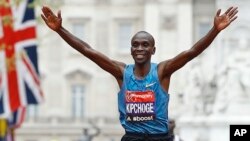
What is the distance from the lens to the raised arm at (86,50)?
45.4 ft

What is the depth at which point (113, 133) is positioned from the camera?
102 meters

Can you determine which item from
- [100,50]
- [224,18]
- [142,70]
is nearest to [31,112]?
[100,50]

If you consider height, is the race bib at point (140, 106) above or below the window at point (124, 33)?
below

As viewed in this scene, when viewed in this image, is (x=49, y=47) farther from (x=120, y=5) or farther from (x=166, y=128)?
(x=166, y=128)

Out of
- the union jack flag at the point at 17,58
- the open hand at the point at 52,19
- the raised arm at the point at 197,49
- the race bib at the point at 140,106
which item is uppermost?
the union jack flag at the point at 17,58

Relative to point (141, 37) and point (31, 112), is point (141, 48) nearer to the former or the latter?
point (141, 37)

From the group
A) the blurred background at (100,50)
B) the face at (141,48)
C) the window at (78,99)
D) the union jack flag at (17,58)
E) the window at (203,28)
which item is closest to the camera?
the face at (141,48)

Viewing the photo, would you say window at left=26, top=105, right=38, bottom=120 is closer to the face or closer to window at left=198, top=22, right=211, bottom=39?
window at left=198, top=22, right=211, bottom=39

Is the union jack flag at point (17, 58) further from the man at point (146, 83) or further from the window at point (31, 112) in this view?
the window at point (31, 112)

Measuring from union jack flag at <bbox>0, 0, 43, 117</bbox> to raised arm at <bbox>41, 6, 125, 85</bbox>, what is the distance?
19832 mm

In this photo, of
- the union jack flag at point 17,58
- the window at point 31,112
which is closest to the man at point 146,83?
the union jack flag at point 17,58

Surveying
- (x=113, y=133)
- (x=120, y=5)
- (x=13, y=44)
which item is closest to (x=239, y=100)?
(x=13, y=44)

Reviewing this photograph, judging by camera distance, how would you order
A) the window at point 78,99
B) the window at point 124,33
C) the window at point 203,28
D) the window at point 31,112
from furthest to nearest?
the window at point 124,33 < the window at point 78,99 < the window at point 31,112 < the window at point 203,28

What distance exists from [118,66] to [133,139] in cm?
73
